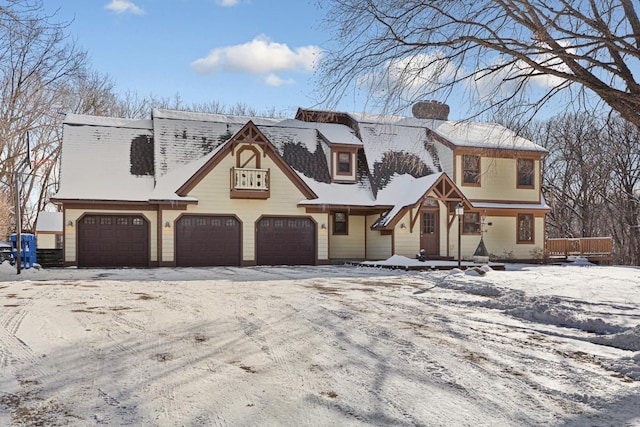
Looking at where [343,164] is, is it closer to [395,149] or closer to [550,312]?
[395,149]

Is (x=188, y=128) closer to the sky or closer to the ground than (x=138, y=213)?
closer to the sky

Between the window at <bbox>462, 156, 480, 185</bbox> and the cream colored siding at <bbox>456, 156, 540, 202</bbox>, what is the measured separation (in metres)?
0.21

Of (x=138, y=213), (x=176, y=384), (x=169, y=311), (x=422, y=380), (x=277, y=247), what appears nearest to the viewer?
(x=176, y=384)

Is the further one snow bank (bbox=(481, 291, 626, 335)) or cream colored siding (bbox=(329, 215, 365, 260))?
cream colored siding (bbox=(329, 215, 365, 260))

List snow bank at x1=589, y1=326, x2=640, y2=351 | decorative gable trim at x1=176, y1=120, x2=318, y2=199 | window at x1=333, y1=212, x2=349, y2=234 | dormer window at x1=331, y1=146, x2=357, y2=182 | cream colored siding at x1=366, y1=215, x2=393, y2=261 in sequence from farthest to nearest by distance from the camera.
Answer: window at x1=333, y1=212, x2=349, y2=234 → dormer window at x1=331, y1=146, x2=357, y2=182 → cream colored siding at x1=366, y1=215, x2=393, y2=261 → decorative gable trim at x1=176, y1=120, x2=318, y2=199 → snow bank at x1=589, y1=326, x2=640, y2=351

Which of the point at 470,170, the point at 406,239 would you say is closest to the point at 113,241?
the point at 406,239

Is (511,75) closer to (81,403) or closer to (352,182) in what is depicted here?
(81,403)

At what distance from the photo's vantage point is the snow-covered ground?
3922 millimetres

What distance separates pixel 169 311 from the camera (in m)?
8.26

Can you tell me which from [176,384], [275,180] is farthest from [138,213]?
[176,384]

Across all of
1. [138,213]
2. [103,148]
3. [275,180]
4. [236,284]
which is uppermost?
[103,148]

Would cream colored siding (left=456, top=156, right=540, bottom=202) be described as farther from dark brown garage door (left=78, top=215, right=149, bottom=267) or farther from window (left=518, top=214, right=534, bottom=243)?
dark brown garage door (left=78, top=215, right=149, bottom=267)

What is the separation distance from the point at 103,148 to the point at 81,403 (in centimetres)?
2025

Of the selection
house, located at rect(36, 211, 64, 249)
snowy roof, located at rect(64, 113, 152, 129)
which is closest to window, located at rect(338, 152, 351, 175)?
snowy roof, located at rect(64, 113, 152, 129)
